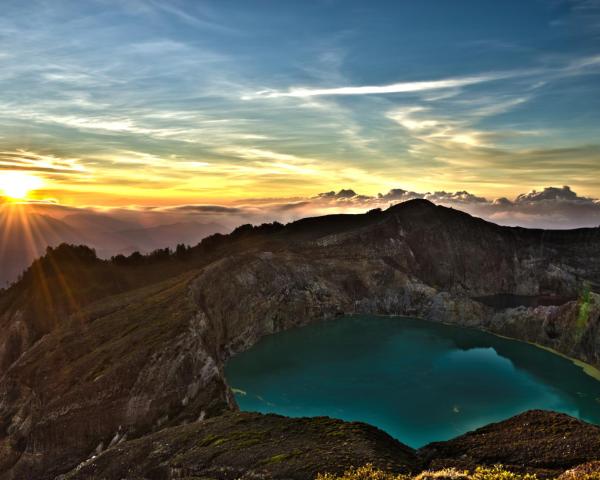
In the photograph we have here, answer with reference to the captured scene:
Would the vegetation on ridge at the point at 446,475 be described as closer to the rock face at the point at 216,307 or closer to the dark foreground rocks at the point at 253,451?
the dark foreground rocks at the point at 253,451

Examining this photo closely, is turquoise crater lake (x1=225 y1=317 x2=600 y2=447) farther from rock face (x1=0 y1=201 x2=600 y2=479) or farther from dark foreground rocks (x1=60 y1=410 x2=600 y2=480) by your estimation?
dark foreground rocks (x1=60 y1=410 x2=600 y2=480)

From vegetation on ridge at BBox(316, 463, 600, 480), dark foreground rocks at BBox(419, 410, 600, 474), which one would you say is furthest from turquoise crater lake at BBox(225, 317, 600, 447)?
vegetation on ridge at BBox(316, 463, 600, 480)

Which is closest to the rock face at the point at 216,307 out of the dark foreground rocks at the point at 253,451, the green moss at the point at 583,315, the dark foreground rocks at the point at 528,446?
the green moss at the point at 583,315

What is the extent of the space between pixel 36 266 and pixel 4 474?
260ft

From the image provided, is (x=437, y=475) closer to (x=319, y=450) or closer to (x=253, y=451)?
(x=319, y=450)

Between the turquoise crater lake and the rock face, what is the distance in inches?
356

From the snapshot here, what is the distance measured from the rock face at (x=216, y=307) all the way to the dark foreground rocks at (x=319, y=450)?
1673 cm

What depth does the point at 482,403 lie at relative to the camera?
85500mm

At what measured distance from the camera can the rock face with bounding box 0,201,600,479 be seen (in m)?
76.1

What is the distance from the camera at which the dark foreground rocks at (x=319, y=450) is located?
36.7 m

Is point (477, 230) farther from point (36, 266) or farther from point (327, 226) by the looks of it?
point (36, 266)

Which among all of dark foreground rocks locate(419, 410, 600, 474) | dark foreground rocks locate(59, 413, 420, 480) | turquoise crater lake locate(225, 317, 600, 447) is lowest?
turquoise crater lake locate(225, 317, 600, 447)

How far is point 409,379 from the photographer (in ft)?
328

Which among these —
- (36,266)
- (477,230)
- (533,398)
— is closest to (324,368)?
(533,398)
